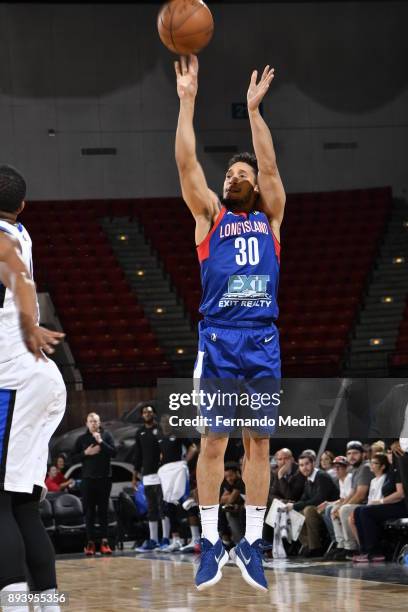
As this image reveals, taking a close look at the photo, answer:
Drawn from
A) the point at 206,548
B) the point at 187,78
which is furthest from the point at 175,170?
the point at 206,548

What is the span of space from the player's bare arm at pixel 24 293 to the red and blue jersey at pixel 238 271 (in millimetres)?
1578

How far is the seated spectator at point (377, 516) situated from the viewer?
1093cm

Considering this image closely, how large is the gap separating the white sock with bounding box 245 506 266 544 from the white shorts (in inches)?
60.9

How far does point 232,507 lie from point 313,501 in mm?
913

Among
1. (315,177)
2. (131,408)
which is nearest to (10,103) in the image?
(315,177)

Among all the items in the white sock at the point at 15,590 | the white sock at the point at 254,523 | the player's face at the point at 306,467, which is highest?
the player's face at the point at 306,467

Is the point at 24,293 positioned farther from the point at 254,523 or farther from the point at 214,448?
the point at 254,523

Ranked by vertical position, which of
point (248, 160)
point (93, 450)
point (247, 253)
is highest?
point (248, 160)

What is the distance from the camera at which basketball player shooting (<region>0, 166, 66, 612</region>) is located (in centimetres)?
454

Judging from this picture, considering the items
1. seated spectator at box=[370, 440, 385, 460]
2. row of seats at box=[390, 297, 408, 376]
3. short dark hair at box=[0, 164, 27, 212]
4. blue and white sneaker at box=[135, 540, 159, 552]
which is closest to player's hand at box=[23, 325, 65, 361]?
short dark hair at box=[0, 164, 27, 212]

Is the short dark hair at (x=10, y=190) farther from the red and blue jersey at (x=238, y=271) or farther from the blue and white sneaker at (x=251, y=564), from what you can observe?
the blue and white sneaker at (x=251, y=564)

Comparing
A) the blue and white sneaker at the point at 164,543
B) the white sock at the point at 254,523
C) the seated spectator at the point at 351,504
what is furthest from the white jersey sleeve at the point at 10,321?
the blue and white sneaker at the point at 164,543

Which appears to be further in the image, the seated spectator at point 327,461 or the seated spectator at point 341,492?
the seated spectator at point 327,461

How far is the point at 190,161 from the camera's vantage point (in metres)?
5.88
